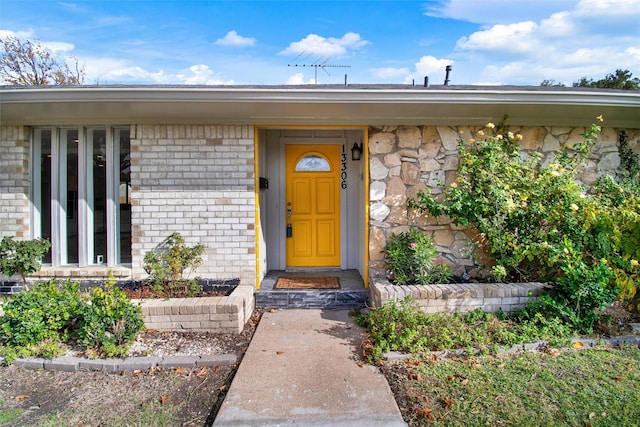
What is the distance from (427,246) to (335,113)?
6.62ft

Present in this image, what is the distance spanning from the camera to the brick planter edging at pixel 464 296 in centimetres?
385

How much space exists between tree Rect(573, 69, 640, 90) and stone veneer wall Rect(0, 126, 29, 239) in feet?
74.1

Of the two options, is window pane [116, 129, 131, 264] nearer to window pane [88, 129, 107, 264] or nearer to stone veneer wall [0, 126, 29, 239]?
window pane [88, 129, 107, 264]

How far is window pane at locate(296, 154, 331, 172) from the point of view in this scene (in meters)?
5.78

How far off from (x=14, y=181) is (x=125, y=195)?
57.4 inches

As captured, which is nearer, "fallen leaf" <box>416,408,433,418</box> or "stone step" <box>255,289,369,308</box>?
"fallen leaf" <box>416,408,433,418</box>

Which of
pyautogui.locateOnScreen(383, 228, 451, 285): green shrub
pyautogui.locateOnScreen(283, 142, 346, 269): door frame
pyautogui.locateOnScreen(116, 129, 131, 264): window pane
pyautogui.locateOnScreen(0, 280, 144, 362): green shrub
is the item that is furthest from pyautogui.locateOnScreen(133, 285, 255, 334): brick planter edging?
pyautogui.locateOnScreen(283, 142, 346, 269): door frame

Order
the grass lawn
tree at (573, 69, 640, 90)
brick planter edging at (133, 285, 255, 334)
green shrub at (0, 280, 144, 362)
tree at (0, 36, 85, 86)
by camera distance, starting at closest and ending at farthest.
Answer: the grass lawn, green shrub at (0, 280, 144, 362), brick planter edging at (133, 285, 255, 334), tree at (0, 36, 85, 86), tree at (573, 69, 640, 90)

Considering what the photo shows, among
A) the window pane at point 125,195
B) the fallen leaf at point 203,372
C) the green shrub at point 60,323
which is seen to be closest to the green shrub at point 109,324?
the green shrub at point 60,323

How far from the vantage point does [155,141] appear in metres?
4.61

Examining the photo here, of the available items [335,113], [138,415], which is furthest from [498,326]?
[138,415]

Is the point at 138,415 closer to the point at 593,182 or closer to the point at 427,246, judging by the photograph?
the point at 427,246

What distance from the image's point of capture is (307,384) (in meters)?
2.78

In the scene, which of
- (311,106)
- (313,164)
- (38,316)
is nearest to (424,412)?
(311,106)
